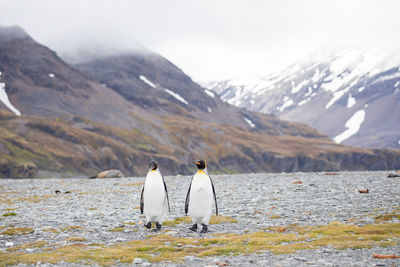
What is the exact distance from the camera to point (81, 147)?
178m

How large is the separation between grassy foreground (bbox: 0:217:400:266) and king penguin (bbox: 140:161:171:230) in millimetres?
2003

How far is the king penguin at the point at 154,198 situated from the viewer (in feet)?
50.8

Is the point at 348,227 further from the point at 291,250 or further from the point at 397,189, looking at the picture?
the point at 397,189

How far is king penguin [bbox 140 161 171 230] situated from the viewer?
50.8 ft

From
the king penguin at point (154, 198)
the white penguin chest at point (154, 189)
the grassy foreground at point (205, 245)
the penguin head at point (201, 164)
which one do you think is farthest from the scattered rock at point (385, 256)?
the white penguin chest at point (154, 189)

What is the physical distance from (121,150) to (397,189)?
6614 inches

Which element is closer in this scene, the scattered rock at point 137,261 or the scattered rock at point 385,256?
the scattered rock at point 385,256

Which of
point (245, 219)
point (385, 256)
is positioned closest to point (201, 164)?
point (245, 219)

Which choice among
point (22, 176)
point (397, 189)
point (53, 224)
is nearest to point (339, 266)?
point (53, 224)

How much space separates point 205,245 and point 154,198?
415 cm

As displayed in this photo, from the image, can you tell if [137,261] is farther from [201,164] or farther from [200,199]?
[201,164]

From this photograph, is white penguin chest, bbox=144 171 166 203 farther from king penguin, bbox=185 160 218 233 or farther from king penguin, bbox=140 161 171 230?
king penguin, bbox=185 160 218 233

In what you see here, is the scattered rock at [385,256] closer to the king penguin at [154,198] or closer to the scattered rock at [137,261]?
the scattered rock at [137,261]

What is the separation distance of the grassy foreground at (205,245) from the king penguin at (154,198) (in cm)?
200
